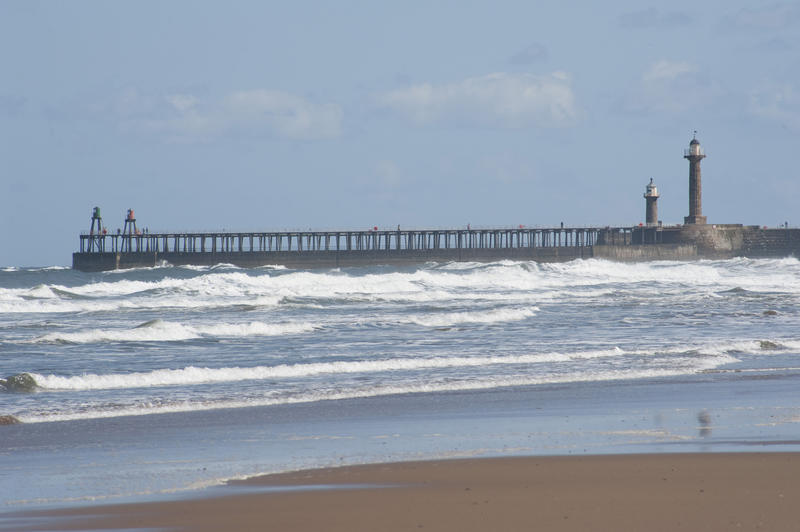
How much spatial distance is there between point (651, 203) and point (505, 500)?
226 feet

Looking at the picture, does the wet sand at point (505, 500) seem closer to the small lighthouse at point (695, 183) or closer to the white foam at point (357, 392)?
the white foam at point (357, 392)

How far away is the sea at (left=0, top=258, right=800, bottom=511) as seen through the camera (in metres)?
6.64

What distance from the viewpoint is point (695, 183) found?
218 ft

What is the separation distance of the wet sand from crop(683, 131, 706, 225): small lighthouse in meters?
63.0

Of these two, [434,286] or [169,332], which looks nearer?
[169,332]

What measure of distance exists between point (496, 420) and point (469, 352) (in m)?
6.50

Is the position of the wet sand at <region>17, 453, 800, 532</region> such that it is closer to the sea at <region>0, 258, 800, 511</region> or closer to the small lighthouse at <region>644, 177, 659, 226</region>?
the sea at <region>0, 258, 800, 511</region>

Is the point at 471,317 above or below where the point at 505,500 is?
below

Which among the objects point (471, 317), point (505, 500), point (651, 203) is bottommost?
point (471, 317)

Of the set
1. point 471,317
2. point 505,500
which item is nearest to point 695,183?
point 471,317

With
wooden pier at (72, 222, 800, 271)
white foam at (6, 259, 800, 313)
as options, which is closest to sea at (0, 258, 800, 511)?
white foam at (6, 259, 800, 313)

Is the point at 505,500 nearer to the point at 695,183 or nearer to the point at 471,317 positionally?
the point at 471,317

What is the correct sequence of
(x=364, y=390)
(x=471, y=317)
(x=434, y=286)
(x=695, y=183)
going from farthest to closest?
(x=695, y=183)
(x=434, y=286)
(x=471, y=317)
(x=364, y=390)

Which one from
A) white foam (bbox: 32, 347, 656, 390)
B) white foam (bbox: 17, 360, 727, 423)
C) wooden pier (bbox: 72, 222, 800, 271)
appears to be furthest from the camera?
wooden pier (bbox: 72, 222, 800, 271)
